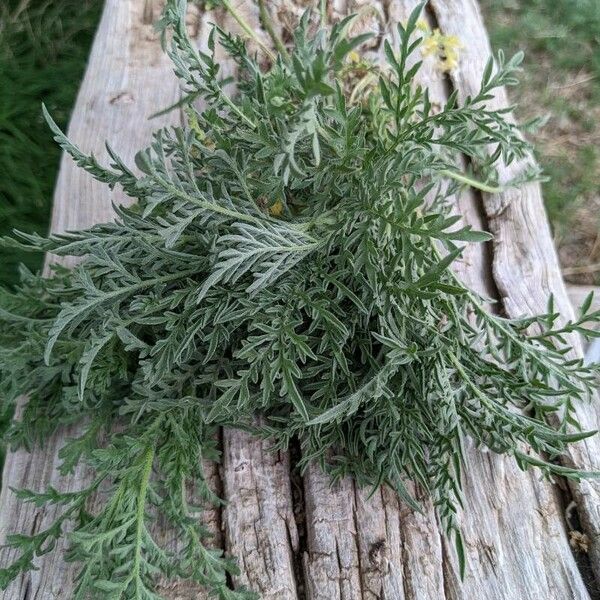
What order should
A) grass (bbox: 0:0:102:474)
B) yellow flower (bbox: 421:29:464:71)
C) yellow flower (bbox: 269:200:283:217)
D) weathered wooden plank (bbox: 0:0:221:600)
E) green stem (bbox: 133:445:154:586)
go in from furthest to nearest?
grass (bbox: 0:0:102:474) → yellow flower (bbox: 421:29:464:71) → weathered wooden plank (bbox: 0:0:221:600) → yellow flower (bbox: 269:200:283:217) → green stem (bbox: 133:445:154:586)

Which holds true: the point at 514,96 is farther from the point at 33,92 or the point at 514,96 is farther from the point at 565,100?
the point at 33,92

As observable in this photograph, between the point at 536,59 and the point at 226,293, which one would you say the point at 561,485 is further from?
the point at 536,59

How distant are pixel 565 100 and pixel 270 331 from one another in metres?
2.76

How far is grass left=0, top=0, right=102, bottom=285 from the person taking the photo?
3.13 m

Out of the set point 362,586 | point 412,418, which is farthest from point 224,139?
point 362,586

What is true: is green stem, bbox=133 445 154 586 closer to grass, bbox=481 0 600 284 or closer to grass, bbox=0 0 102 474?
grass, bbox=0 0 102 474

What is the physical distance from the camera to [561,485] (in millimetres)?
1769

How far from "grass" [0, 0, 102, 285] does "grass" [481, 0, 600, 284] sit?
229 cm

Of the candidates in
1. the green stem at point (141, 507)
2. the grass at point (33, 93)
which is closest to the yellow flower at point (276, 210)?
the green stem at point (141, 507)

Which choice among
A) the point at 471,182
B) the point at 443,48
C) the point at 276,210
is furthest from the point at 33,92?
the point at 471,182

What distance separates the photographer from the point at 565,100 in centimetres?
346

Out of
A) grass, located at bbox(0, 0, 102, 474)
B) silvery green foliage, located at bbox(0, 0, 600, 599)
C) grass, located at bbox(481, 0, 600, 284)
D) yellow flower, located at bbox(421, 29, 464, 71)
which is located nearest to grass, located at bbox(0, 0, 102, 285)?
grass, located at bbox(0, 0, 102, 474)

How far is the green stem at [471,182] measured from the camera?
190 centimetres

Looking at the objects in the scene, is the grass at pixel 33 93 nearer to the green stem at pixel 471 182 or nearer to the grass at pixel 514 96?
the grass at pixel 514 96
